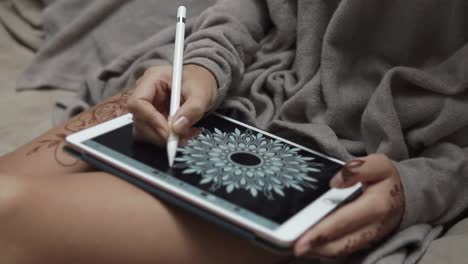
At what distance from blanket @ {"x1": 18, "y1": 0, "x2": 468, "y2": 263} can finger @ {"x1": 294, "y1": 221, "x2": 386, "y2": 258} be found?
0.02 metres

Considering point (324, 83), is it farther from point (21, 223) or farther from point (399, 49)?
point (21, 223)

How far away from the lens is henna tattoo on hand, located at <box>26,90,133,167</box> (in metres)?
0.72

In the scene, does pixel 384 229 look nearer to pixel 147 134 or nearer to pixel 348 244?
pixel 348 244

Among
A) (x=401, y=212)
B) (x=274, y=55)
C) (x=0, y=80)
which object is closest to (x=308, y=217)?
(x=401, y=212)

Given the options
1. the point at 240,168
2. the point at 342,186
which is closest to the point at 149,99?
the point at 240,168

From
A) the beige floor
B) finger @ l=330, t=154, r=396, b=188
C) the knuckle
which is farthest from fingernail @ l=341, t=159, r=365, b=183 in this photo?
the beige floor

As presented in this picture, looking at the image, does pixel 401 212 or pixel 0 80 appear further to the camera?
pixel 0 80

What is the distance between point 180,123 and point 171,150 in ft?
0.12

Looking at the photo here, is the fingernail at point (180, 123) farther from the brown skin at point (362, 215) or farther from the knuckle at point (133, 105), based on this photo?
the brown skin at point (362, 215)

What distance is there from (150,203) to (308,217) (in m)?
0.16

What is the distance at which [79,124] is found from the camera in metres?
0.76

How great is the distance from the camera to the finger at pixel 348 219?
51 centimetres

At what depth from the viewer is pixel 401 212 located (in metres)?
0.60

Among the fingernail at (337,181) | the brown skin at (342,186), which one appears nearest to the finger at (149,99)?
the brown skin at (342,186)
